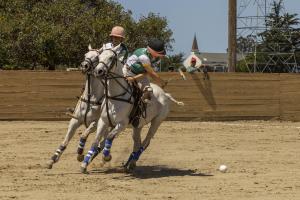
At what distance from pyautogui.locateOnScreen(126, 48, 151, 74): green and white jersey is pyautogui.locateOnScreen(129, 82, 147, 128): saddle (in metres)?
0.25

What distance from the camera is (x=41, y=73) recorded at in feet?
76.2

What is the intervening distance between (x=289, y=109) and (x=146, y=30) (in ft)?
69.8

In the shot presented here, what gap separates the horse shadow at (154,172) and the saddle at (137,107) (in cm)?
93

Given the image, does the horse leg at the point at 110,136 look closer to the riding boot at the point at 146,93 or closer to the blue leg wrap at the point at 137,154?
the riding boot at the point at 146,93

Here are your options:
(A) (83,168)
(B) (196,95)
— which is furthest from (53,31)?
(A) (83,168)

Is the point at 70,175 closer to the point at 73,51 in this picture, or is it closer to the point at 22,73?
the point at 22,73

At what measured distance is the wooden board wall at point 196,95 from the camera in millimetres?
22984

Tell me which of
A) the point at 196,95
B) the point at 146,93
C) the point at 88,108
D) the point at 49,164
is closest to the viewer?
the point at 146,93

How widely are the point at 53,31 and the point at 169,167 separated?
23387mm

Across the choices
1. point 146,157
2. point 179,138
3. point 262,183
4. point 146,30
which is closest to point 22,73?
point 179,138

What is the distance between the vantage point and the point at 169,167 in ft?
45.4

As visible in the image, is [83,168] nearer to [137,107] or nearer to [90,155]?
[90,155]

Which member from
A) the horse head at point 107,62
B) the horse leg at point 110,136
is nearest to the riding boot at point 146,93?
the horse leg at point 110,136

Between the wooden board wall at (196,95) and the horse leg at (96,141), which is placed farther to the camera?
the wooden board wall at (196,95)
